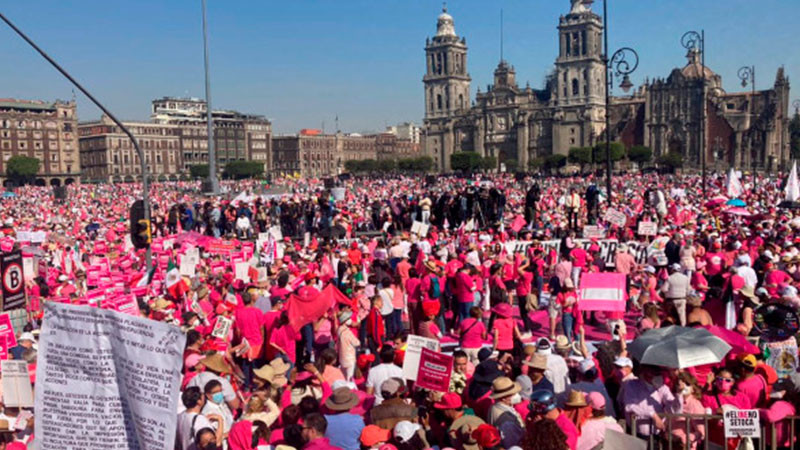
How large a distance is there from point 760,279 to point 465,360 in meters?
6.91

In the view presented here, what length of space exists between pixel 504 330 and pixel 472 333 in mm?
572

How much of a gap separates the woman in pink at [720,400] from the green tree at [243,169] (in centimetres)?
13004

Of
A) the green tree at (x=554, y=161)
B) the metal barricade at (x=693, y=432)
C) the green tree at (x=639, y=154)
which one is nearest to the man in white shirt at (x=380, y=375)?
the metal barricade at (x=693, y=432)

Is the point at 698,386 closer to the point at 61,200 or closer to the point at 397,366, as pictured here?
the point at 397,366

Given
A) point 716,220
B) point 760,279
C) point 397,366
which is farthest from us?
point 716,220

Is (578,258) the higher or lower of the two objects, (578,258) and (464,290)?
the higher

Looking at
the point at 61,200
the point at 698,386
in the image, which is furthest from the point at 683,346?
the point at 61,200

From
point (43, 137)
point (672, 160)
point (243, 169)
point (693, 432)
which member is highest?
point (43, 137)

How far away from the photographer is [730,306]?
9945 millimetres

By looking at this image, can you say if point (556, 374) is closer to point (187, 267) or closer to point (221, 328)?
point (221, 328)

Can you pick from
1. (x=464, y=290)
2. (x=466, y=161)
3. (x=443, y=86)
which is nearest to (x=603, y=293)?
(x=464, y=290)

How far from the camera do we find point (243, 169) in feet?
433

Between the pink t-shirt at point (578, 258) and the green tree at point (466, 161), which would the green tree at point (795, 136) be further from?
the pink t-shirt at point (578, 258)

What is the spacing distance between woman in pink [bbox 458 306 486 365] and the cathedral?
83023 millimetres
